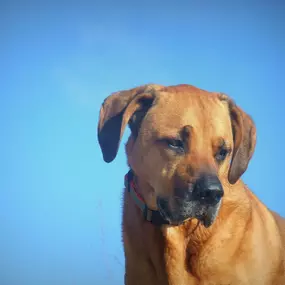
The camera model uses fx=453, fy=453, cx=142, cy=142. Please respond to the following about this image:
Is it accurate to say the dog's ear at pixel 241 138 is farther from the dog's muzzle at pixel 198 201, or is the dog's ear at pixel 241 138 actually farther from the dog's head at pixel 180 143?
the dog's muzzle at pixel 198 201

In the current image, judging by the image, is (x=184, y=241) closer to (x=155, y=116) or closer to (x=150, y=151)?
(x=150, y=151)

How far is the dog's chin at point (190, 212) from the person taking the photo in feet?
13.1

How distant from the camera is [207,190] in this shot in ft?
12.8

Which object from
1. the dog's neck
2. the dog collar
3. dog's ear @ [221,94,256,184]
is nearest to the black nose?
the dog's neck

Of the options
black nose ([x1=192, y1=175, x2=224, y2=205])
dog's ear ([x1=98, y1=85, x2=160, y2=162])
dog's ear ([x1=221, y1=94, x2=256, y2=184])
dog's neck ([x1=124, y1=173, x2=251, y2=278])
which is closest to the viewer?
black nose ([x1=192, y1=175, x2=224, y2=205])

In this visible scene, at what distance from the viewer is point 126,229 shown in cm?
459

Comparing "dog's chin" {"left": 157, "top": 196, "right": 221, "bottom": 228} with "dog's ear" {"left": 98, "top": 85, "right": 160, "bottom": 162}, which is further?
"dog's ear" {"left": 98, "top": 85, "right": 160, "bottom": 162}

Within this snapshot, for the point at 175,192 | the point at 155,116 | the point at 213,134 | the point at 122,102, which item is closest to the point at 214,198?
the point at 175,192

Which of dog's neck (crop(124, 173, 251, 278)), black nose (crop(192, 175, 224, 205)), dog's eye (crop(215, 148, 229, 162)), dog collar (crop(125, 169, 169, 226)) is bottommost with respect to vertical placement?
dog's neck (crop(124, 173, 251, 278))

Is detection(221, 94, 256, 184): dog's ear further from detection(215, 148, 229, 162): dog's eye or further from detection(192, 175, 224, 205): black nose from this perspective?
detection(192, 175, 224, 205): black nose

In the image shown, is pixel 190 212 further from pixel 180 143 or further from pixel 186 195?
pixel 180 143

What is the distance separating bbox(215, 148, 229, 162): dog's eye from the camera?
439 centimetres

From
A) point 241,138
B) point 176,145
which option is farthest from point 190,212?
point 241,138

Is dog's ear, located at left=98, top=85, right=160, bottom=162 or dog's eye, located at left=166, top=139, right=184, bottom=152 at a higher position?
dog's ear, located at left=98, top=85, right=160, bottom=162
